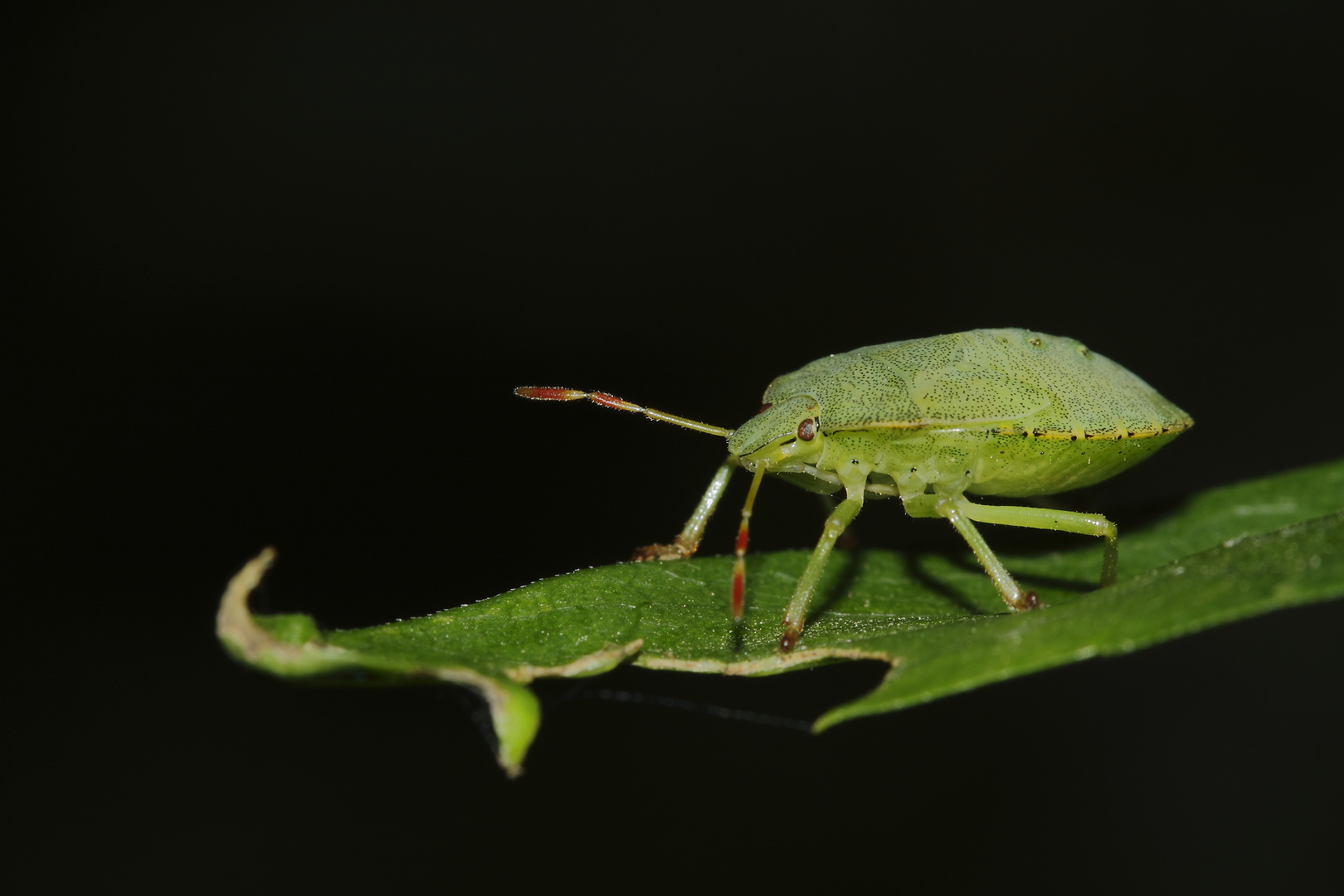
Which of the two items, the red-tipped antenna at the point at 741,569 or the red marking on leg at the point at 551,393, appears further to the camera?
the red marking on leg at the point at 551,393

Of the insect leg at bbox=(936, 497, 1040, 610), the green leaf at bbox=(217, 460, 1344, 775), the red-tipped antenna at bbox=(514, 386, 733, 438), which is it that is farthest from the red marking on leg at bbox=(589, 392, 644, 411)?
the insect leg at bbox=(936, 497, 1040, 610)

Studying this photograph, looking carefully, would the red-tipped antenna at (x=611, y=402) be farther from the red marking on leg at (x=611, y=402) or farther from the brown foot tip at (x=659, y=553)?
the brown foot tip at (x=659, y=553)

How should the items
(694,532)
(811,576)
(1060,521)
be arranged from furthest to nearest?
(694,532), (1060,521), (811,576)

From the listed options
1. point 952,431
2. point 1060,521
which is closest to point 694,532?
point 952,431

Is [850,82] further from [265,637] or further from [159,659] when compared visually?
[265,637]

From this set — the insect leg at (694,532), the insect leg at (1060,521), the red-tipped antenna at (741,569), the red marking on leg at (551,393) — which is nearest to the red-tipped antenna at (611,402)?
the red marking on leg at (551,393)

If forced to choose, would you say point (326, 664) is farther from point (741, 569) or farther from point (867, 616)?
point (867, 616)
